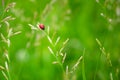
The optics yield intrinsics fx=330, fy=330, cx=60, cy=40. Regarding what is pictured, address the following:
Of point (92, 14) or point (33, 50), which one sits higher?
point (33, 50)

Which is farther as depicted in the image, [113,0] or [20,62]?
[20,62]

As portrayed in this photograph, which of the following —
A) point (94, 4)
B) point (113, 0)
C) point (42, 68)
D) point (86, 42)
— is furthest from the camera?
point (94, 4)

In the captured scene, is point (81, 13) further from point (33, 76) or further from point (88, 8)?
point (33, 76)

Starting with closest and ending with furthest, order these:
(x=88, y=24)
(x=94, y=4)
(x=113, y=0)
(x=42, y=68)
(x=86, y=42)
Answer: (x=113, y=0) < (x=42, y=68) < (x=86, y=42) < (x=88, y=24) < (x=94, y=4)

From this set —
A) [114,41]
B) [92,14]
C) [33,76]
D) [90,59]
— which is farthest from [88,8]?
[33,76]

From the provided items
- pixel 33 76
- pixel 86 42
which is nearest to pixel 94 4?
pixel 86 42

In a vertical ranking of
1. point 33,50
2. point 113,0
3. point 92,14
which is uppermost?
point 113,0

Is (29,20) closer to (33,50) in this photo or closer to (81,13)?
(33,50)
